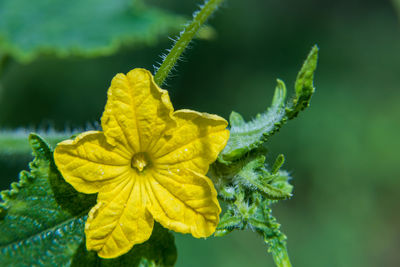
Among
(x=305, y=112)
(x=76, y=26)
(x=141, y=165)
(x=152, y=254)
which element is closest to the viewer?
(x=141, y=165)

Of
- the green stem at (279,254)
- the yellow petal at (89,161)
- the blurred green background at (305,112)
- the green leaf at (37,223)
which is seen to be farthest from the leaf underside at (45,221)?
the blurred green background at (305,112)

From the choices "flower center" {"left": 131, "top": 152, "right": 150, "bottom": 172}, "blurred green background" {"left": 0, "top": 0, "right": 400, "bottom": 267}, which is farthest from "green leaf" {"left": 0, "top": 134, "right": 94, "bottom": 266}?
"blurred green background" {"left": 0, "top": 0, "right": 400, "bottom": 267}

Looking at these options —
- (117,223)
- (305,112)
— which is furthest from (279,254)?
(305,112)

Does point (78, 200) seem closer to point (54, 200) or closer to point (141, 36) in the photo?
point (54, 200)

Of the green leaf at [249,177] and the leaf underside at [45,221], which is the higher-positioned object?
the green leaf at [249,177]

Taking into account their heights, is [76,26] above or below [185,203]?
below

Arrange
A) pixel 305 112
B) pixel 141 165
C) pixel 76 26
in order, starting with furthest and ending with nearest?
1. pixel 305 112
2. pixel 76 26
3. pixel 141 165

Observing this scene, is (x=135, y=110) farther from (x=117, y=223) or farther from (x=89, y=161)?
(x=117, y=223)

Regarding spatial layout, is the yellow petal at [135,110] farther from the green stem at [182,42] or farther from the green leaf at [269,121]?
the green leaf at [269,121]
